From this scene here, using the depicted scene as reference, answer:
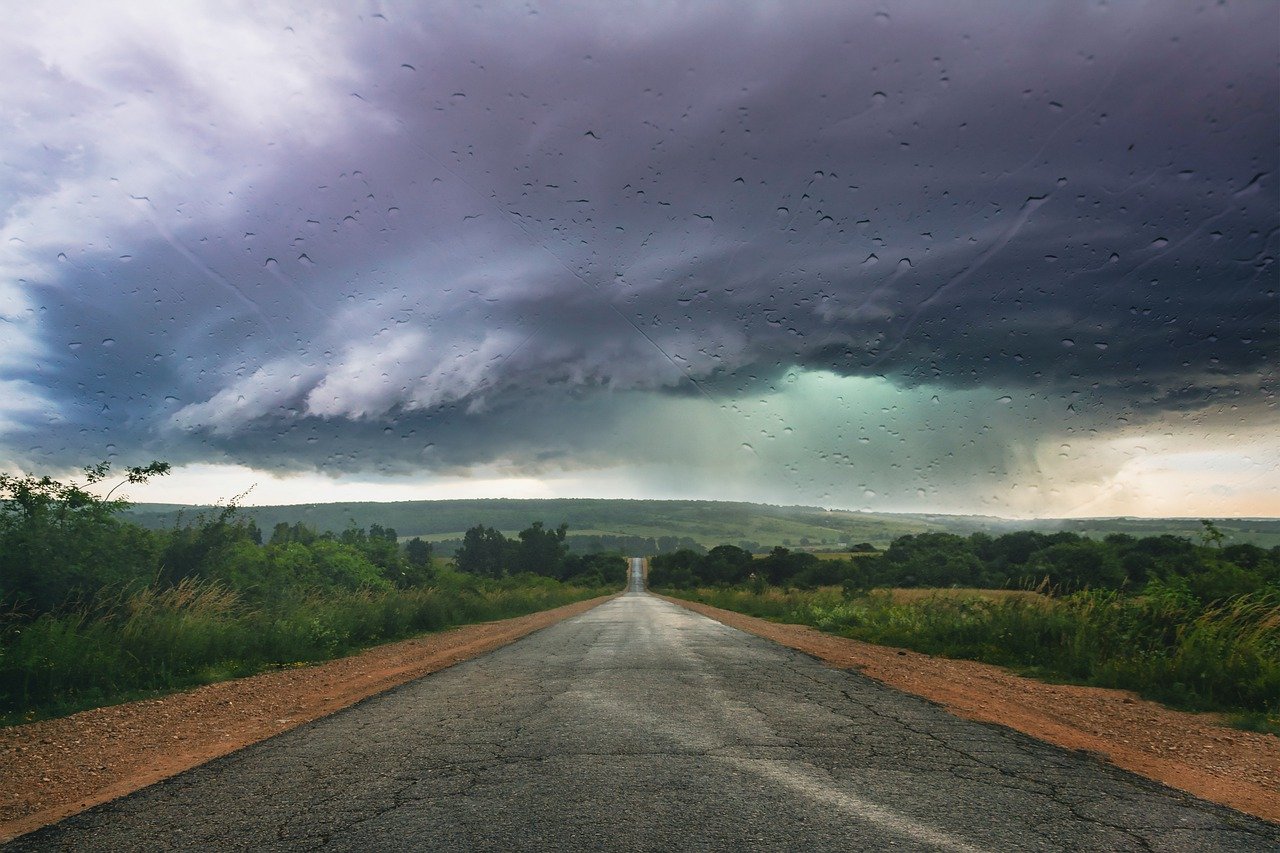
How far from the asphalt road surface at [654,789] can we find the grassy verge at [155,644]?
15.5 ft

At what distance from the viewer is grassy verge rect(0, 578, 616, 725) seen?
32.2 ft

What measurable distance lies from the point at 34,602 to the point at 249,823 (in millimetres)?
11384

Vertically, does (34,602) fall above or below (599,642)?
above

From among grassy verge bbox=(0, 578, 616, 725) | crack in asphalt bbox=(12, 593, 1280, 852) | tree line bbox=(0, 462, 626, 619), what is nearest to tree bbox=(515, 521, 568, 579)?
tree line bbox=(0, 462, 626, 619)

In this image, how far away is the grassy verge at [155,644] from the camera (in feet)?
32.2

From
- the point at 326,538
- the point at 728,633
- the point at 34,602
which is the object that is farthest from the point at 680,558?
the point at 34,602

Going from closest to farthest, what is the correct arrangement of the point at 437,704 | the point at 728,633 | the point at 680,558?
1. the point at 437,704
2. the point at 728,633
3. the point at 680,558

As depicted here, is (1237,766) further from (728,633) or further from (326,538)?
(326,538)

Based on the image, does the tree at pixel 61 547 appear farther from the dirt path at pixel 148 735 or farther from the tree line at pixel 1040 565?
the tree line at pixel 1040 565

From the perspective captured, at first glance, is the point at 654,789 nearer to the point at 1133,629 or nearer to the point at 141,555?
the point at 1133,629

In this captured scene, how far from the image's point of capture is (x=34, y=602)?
1262 cm

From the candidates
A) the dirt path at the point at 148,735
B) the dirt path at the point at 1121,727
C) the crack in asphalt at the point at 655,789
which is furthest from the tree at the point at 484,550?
the crack in asphalt at the point at 655,789

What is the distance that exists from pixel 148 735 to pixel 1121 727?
10791 mm

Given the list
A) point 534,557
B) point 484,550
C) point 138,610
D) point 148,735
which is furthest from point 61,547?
point 534,557
